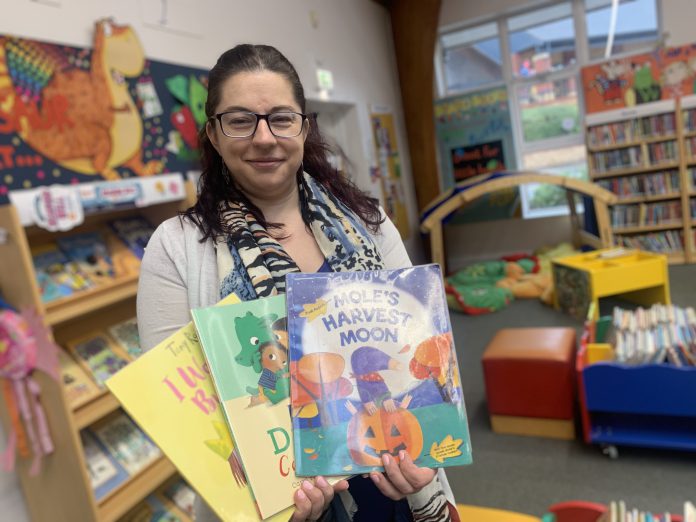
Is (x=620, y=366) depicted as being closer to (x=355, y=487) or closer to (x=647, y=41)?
(x=355, y=487)

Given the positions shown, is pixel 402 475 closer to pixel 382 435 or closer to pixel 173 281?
pixel 382 435

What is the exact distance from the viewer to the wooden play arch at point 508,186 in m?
4.88

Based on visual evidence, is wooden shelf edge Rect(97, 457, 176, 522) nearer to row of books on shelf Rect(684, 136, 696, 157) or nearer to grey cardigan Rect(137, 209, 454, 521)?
grey cardigan Rect(137, 209, 454, 521)

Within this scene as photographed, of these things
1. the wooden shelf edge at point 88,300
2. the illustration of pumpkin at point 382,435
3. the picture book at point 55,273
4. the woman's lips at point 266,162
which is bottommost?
the illustration of pumpkin at point 382,435

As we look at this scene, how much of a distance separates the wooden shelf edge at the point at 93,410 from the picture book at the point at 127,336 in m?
0.24

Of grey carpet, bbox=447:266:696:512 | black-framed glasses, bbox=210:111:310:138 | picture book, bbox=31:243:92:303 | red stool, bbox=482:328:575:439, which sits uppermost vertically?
black-framed glasses, bbox=210:111:310:138

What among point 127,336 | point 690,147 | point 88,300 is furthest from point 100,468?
point 690,147

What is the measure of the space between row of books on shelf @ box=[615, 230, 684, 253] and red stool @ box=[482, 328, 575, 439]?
3601mm

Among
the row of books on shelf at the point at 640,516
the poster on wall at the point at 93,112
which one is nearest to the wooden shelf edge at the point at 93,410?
the poster on wall at the point at 93,112

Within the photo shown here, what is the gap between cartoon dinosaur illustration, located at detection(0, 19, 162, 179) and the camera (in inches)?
74.7

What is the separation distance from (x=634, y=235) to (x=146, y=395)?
6231 millimetres

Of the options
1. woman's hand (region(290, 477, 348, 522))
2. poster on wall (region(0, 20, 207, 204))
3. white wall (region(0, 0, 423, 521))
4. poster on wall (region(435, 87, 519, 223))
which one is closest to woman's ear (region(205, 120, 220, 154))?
woman's hand (region(290, 477, 348, 522))

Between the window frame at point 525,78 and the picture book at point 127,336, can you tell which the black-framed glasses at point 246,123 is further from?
the window frame at point 525,78

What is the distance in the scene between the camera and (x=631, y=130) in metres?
5.52
